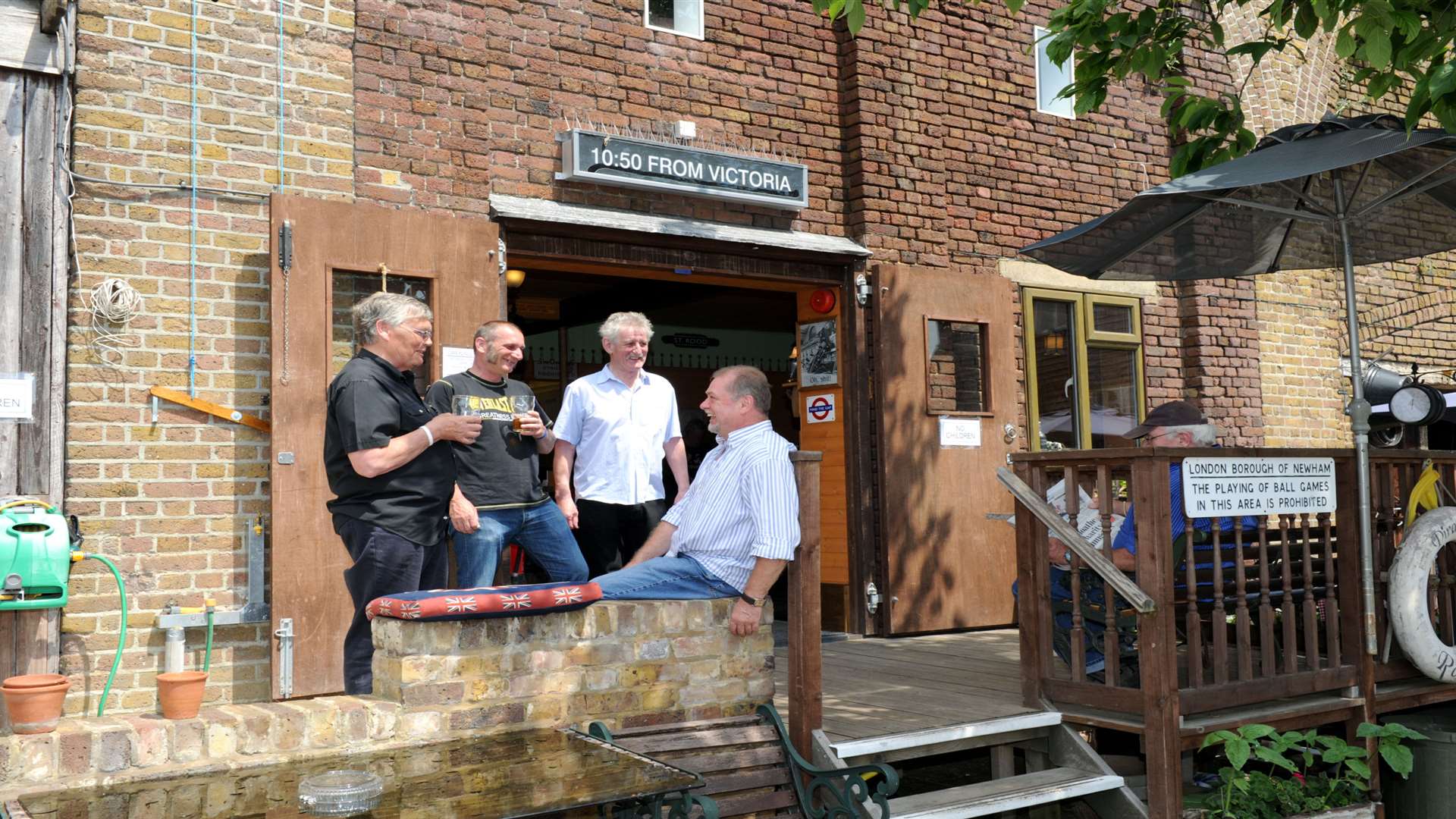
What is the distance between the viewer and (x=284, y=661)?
225 inches

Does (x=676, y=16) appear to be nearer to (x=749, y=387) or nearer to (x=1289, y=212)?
(x=1289, y=212)

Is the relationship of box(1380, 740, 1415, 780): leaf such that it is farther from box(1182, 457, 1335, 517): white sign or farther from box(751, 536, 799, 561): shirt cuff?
box(751, 536, 799, 561): shirt cuff

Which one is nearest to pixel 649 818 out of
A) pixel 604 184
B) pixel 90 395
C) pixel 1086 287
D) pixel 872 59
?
pixel 90 395

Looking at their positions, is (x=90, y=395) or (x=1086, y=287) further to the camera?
(x=1086, y=287)

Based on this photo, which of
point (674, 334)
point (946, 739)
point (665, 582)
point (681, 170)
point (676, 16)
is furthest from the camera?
point (674, 334)

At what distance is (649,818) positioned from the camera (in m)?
3.31

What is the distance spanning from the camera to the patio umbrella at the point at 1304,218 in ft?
17.6

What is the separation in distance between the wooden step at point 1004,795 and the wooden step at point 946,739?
147mm

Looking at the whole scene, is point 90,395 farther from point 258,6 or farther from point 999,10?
point 999,10

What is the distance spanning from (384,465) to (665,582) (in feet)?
3.29

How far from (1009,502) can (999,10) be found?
10.8 feet

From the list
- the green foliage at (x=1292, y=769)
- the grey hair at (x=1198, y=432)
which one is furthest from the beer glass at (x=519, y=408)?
the green foliage at (x=1292, y=769)

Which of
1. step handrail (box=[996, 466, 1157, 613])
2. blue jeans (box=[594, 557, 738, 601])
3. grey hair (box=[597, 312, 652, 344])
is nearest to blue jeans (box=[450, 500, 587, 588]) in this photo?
blue jeans (box=[594, 557, 738, 601])

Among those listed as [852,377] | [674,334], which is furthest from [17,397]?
[674,334]
